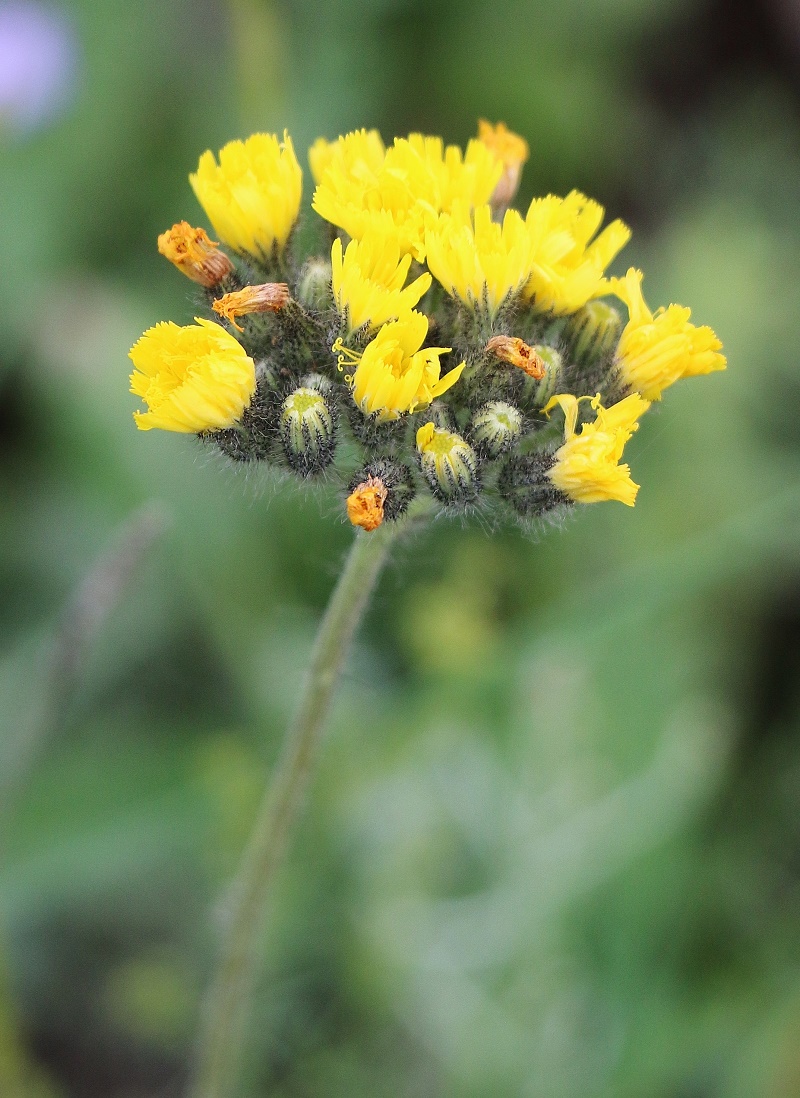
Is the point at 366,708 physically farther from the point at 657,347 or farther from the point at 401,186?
the point at 401,186

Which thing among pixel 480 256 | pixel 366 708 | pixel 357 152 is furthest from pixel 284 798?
pixel 366 708

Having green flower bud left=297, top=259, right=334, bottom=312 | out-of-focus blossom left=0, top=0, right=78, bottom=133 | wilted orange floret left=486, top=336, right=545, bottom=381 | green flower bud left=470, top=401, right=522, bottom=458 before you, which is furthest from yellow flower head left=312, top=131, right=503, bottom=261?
out-of-focus blossom left=0, top=0, right=78, bottom=133

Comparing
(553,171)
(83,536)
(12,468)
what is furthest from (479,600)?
(553,171)

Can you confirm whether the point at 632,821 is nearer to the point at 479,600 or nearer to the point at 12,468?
the point at 479,600

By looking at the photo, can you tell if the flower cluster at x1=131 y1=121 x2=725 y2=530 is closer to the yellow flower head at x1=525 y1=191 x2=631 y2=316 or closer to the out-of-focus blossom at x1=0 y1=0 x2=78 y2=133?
the yellow flower head at x1=525 y1=191 x2=631 y2=316

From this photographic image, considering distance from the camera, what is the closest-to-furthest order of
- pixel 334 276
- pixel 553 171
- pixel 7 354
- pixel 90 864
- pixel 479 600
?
pixel 334 276, pixel 90 864, pixel 479 600, pixel 7 354, pixel 553 171

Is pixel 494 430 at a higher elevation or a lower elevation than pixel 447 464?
higher

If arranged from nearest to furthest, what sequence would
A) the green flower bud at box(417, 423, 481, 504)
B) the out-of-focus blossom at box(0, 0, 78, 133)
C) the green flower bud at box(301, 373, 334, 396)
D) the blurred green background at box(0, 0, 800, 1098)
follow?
the green flower bud at box(417, 423, 481, 504) < the green flower bud at box(301, 373, 334, 396) < the blurred green background at box(0, 0, 800, 1098) < the out-of-focus blossom at box(0, 0, 78, 133)

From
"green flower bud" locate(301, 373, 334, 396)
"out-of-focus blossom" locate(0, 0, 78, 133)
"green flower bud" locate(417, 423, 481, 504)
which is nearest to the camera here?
"green flower bud" locate(417, 423, 481, 504)
